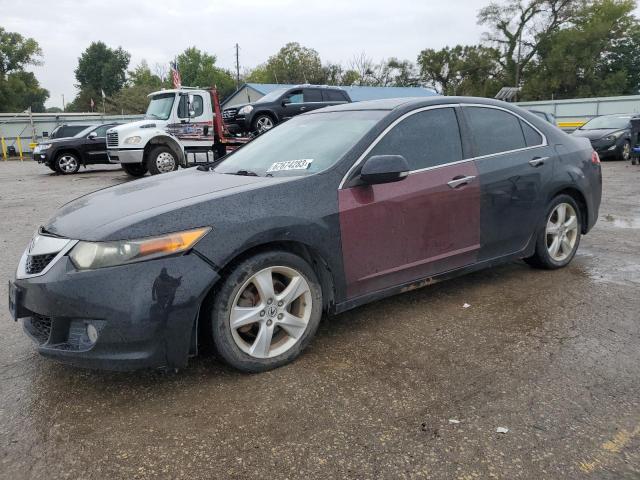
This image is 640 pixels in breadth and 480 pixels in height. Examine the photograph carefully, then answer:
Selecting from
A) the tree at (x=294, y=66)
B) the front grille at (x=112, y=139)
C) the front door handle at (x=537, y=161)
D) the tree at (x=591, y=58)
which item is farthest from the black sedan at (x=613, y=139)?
the tree at (x=294, y=66)

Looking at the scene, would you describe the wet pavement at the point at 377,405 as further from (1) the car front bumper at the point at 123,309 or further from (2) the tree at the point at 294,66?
(2) the tree at the point at 294,66

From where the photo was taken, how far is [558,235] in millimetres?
4477

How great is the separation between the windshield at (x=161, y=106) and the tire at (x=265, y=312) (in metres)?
11.7

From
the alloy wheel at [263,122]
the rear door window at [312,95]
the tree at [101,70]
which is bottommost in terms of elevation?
the alloy wheel at [263,122]

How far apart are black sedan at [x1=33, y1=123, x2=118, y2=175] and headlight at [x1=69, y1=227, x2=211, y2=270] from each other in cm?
1520

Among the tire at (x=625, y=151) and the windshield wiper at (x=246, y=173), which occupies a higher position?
the windshield wiper at (x=246, y=173)

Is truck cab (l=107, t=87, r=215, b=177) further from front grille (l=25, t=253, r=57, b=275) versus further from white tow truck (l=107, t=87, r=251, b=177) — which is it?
front grille (l=25, t=253, r=57, b=275)

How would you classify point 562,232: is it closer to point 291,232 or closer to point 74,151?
point 291,232

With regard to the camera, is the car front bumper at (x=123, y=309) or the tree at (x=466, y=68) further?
the tree at (x=466, y=68)

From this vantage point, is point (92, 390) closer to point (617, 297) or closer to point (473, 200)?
point (473, 200)

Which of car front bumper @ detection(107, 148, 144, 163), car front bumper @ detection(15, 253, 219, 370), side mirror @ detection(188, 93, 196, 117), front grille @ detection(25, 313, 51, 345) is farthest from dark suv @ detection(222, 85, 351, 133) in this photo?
car front bumper @ detection(15, 253, 219, 370)

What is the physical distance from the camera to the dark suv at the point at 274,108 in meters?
15.0

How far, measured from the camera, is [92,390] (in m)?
2.73

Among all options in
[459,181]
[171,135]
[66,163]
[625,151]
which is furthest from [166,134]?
[625,151]
